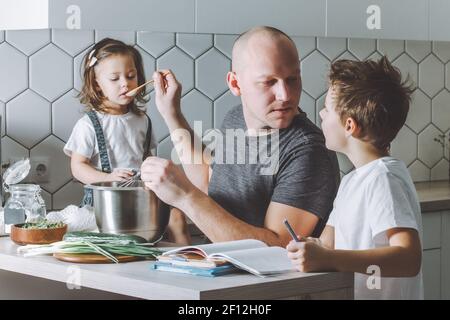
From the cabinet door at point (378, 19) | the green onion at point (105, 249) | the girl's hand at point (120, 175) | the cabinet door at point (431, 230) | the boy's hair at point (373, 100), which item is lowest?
the cabinet door at point (431, 230)

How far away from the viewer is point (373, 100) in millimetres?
2285

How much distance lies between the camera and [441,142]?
3773 millimetres

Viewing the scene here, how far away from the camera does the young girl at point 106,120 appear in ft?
9.36

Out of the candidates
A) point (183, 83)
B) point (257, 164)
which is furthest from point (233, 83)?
point (257, 164)

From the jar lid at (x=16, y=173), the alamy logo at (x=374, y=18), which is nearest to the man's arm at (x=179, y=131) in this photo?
the jar lid at (x=16, y=173)

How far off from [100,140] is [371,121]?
95 cm

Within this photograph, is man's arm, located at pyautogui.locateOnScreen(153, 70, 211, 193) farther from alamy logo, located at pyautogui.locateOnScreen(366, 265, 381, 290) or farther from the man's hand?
alamy logo, located at pyautogui.locateOnScreen(366, 265, 381, 290)

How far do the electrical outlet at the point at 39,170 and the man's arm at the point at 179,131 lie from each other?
0.39 meters

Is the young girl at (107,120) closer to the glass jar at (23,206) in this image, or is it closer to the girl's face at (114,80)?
the girl's face at (114,80)

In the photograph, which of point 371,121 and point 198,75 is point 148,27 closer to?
point 198,75

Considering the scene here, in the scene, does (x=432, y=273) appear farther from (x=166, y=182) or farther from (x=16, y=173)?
(x=16, y=173)

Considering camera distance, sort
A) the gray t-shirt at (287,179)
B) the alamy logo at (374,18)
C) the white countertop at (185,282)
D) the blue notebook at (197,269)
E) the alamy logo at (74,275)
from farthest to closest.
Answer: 1. the alamy logo at (374,18)
2. the gray t-shirt at (287,179)
3. the alamy logo at (74,275)
4. the blue notebook at (197,269)
5. the white countertop at (185,282)

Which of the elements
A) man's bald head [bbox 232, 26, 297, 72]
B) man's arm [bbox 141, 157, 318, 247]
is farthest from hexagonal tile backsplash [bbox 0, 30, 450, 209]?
man's arm [bbox 141, 157, 318, 247]
